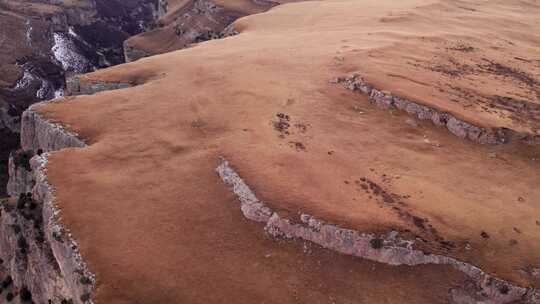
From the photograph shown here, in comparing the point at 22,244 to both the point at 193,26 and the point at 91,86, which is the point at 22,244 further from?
the point at 193,26

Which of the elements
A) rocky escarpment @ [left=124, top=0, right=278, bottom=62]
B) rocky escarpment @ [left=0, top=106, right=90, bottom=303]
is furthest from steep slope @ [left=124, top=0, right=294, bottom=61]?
rocky escarpment @ [left=0, top=106, right=90, bottom=303]

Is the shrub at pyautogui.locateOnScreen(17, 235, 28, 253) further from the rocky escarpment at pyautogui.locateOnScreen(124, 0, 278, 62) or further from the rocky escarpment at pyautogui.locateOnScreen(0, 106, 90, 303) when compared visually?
the rocky escarpment at pyautogui.locateOnScreen(124, 0, 278, 62)

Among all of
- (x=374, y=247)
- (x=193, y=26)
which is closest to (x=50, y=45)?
(x=193, y=26)

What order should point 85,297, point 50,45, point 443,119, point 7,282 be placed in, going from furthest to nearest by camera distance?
point 50,45, point 443,119, point 7,282, point 85,297

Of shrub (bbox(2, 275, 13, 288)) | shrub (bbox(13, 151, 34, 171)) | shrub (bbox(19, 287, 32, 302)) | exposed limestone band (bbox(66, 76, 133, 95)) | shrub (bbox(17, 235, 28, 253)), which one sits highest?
exposed limestone band (bbox(66, 76, 133, 95))

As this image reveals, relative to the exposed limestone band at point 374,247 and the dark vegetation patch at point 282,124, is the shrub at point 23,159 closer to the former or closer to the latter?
the dark vegetation patch at point 282,124

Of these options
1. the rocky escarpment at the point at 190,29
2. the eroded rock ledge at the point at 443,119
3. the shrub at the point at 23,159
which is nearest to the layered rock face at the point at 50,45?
the rocky escarpment at the point at 190,29
